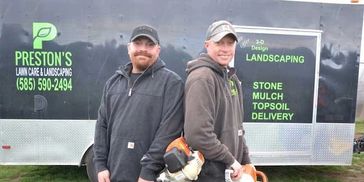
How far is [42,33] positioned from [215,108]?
3.09 metres

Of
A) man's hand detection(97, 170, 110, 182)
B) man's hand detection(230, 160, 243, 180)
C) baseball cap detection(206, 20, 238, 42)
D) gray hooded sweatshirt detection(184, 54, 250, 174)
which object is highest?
baseball cap detection(206, 20, 238, 42)

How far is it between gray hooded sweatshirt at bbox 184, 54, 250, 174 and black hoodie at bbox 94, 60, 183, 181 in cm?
17

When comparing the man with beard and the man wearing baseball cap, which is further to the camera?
the man with beard

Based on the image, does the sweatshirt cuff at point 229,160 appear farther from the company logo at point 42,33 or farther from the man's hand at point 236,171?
the company logo at point 42,33

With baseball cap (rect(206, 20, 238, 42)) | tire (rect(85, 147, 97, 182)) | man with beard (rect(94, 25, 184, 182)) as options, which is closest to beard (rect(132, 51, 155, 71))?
man with beard (rect(94, 25, 184, 182))

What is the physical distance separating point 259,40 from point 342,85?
1.31 meters

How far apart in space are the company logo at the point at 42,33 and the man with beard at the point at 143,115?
2.42 m

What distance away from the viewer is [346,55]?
4863mm

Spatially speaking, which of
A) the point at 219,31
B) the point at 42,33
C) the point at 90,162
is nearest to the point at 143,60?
the point at 219,31

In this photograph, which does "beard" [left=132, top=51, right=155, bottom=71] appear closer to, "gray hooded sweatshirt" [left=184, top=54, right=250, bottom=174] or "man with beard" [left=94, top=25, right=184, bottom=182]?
"man with beard" [left=94, top=25, right=184, bottom=182]

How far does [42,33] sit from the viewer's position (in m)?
4.33

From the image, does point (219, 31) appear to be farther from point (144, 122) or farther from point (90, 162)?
point (90, 162)

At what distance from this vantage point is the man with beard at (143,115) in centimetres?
209

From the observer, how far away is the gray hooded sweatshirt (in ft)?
6.21
